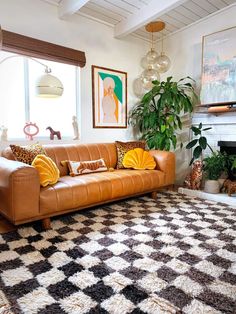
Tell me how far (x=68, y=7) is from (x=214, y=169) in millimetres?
2767

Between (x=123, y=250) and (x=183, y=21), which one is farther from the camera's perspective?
(x=183, y=21)

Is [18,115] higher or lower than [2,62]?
lower

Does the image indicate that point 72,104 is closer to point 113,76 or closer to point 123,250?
point 113,76

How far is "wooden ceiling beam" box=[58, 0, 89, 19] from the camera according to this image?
268cm

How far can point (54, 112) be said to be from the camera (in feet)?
10.6

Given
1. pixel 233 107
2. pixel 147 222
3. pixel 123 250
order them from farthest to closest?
pixel 233 107 → pixel 147 222 → pixel 123 250

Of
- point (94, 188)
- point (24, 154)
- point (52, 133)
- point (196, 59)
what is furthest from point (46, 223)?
point (196, 59)

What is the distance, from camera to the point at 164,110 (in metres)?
3.61

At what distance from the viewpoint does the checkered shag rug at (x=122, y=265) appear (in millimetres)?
1146

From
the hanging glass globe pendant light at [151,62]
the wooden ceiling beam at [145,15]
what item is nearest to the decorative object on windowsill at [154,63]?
the hanging glass globe pendant light at [151,62]

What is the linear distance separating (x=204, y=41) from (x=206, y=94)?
76 centimetres

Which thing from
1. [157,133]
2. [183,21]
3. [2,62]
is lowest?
[157,133]

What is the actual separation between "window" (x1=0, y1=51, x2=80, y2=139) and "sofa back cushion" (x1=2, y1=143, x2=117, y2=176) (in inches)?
17.3

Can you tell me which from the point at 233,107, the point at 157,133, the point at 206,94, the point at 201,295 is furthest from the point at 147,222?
the point at 206,94
